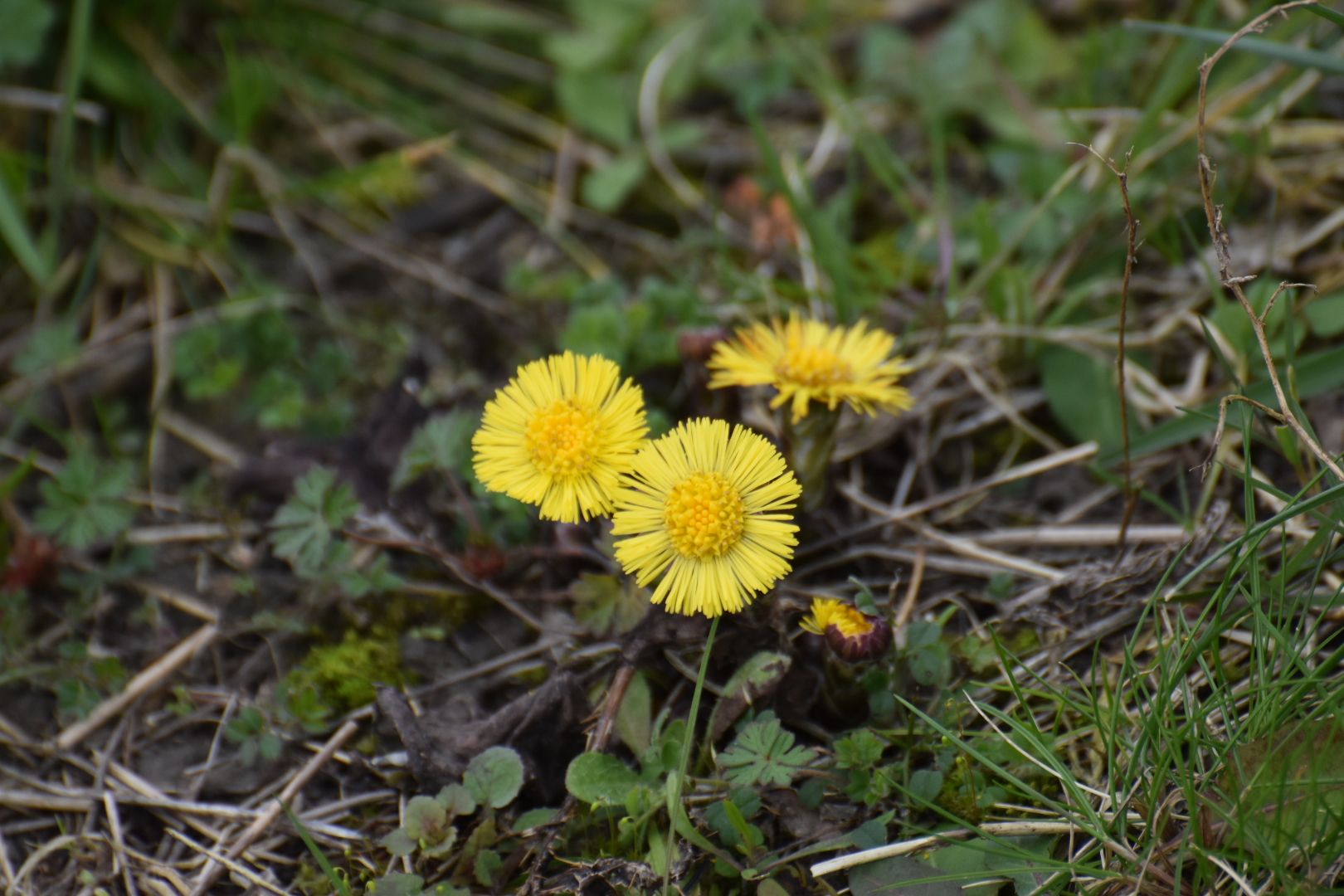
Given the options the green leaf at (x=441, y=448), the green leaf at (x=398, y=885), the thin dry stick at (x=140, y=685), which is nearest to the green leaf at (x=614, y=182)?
the green leaf at (x=441, y=448)

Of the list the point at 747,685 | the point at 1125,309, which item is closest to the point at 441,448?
the point at 747,685

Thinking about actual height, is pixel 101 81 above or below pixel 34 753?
above

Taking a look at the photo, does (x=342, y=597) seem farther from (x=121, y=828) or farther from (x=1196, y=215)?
(x=1196, y=215)

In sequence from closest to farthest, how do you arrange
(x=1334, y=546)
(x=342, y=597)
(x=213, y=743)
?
1. (x=1334, y=546)
2. (x=213, y=743)
3. (x=342, y=597)

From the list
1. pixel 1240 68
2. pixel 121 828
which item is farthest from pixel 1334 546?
pixel 121 828

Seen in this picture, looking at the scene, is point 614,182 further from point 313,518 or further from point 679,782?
point 679,782

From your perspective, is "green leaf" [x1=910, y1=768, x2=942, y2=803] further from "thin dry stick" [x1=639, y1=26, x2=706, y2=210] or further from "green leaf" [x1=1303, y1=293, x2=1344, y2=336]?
"thin dry stick" [x1=639, y1=26, x2=706, y2=210]

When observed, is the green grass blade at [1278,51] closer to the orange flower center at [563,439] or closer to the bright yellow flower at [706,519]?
the bright yellow flower at [706,519]
